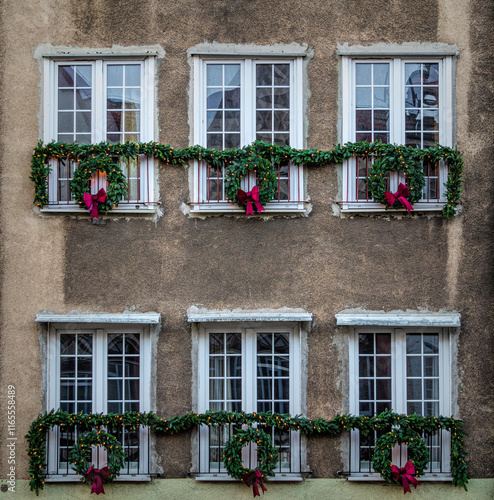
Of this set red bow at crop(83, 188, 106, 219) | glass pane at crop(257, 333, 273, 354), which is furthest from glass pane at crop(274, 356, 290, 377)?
red bow at crop(83, 188, 106, 219)

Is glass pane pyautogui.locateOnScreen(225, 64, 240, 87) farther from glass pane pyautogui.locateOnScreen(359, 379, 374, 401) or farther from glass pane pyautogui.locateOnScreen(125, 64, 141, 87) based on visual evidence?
glass pane pyautogui.locateOnScreen(359, 379, 374, 401)

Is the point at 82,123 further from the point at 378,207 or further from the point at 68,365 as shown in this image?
the point at 378,207

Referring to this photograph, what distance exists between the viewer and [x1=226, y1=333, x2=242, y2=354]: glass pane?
806 centimetres

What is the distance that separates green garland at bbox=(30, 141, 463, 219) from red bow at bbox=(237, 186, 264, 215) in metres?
0.09

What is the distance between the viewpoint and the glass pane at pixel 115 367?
8047 millimetres

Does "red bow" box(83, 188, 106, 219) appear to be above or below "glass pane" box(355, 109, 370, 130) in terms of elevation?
below

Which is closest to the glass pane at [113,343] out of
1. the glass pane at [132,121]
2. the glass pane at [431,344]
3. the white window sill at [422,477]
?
the glass pane at [132,121]

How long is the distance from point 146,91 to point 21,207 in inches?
90.2

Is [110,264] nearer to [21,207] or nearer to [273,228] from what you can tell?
[21,207]

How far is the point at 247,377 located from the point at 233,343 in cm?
49

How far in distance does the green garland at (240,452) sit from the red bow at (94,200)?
343 centimetres

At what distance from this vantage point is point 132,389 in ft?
26.4

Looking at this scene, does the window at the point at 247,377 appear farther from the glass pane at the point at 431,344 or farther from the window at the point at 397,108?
the window at the point at 397,108
